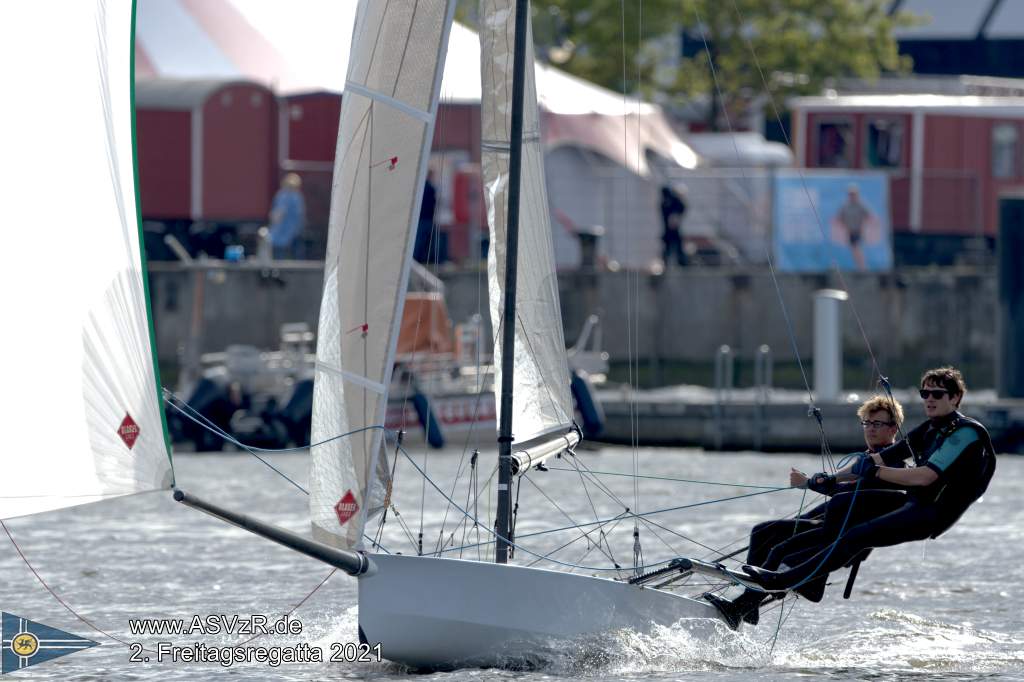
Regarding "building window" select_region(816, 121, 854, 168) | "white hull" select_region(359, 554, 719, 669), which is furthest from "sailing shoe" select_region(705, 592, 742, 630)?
"building window" select_region(816, 121, 854, 168)

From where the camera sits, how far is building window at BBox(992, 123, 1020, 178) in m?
35.6

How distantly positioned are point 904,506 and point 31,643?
5442mm

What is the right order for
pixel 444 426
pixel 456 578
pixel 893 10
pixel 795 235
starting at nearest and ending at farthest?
1. pixel 456 578
2. pixel 444 426
3. pixel 795 235
4. pixel 893 10

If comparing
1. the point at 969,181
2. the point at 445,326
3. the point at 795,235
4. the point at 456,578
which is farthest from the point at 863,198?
the point at 456,578

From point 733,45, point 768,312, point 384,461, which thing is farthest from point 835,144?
point 384,461

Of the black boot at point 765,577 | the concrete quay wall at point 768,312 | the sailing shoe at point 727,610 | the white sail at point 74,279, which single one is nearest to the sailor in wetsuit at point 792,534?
the sailing shoe at point 727,610

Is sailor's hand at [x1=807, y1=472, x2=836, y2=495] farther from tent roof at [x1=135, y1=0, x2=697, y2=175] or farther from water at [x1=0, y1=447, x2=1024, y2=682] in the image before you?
tent roof at [x1=135, y1=0, x2=697, y2=175]

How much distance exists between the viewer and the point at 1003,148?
35.6 meters

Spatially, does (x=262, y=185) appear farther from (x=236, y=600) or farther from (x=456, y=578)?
(x=456, y=578)

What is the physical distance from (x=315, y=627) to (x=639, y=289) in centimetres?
1782

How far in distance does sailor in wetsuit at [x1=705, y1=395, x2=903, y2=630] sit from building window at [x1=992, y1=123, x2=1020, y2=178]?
24.8 m

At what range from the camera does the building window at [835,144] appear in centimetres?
3544

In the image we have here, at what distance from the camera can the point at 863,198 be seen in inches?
1187

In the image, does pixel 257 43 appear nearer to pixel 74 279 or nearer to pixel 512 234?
pixel 512 234
